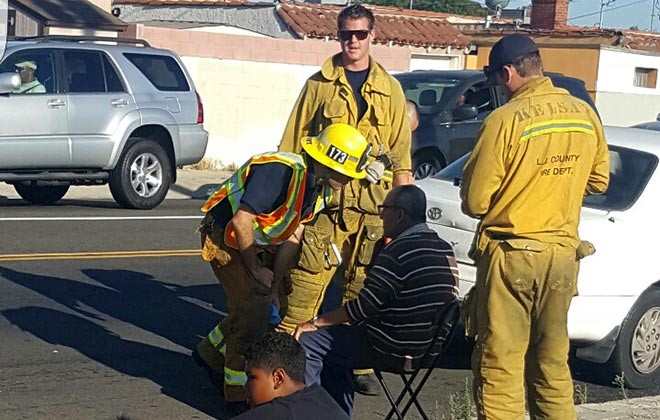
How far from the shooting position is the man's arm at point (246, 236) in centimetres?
636

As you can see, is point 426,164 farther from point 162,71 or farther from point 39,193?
point 39,193

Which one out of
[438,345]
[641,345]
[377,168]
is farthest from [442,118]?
[438,345]

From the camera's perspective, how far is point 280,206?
6.39 m

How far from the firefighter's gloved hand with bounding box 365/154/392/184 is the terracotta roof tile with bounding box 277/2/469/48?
20404 mm

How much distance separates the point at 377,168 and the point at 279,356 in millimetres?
2834

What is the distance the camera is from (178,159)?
1533cm

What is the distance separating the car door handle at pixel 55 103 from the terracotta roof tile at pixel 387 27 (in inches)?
540

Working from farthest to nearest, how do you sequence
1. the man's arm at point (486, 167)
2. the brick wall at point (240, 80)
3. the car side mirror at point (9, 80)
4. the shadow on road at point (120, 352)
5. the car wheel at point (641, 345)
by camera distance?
1. the brick wall at point (240, 80)
2. the car side mirror at point (9, 80)
3. the car wheel at point (641, 345)
4. the shadow on road at point (120, 352)
5. the man's arm at point (486, 167)

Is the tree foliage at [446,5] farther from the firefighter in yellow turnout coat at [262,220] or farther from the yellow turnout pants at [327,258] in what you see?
the firefighter in yellow turnout coat at [262,220]

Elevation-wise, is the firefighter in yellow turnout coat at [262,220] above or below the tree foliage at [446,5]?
above

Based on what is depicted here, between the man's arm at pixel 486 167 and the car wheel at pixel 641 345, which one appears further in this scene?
the car wheel at pixel 641 345

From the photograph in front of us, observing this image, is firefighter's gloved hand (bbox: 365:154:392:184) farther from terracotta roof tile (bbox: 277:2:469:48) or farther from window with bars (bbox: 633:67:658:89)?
window with bars (bbox: 633:67:658:89)

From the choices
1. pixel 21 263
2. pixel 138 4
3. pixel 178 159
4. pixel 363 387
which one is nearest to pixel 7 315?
pixel 21 263

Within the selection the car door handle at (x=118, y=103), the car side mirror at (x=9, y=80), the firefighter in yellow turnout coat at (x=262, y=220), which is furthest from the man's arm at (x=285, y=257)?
the car door handle at (x=118, y=103)
